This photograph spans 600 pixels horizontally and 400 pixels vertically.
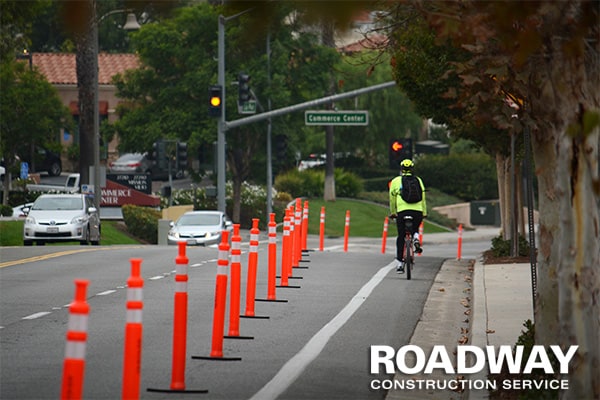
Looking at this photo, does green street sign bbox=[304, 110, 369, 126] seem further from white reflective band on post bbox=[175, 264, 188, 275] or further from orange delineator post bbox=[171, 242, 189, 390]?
orange delineator post bbox=[171, 242, 189, 390]

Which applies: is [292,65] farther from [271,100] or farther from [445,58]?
[445,58]

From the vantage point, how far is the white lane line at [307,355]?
9.94 m

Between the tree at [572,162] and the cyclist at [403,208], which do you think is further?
the cyclist at [403,208]

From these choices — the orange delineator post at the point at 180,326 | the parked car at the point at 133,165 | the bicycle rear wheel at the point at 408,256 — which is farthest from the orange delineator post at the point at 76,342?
the parked car at the point at 133,165

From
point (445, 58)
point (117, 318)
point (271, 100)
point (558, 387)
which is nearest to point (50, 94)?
point (271, 100)

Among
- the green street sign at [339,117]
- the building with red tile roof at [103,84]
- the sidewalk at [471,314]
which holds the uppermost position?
the building with red tile roof at [103,84]

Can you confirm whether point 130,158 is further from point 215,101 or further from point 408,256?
point 408,256

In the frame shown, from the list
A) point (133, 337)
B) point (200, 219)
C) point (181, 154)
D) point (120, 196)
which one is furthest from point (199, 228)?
point (133, 337)

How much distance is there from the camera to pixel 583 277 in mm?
8227

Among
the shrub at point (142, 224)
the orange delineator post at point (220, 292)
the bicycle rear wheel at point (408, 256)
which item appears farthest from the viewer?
the shrub at point (142, 224)

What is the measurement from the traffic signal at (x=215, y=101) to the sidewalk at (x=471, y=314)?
17936 mm

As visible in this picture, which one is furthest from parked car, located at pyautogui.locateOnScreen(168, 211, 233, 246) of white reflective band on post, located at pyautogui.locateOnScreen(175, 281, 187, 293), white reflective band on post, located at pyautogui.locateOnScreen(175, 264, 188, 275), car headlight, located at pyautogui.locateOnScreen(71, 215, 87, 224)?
white reflective band on post, located at pyautogui.locateOnScreen(175, 281, 187, 293)

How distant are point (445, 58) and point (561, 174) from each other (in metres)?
15.6

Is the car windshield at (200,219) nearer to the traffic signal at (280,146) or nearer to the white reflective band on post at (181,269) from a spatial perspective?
the traffic signal at (280,146)
